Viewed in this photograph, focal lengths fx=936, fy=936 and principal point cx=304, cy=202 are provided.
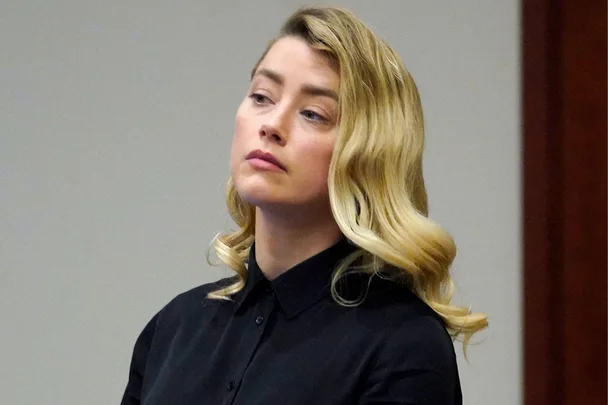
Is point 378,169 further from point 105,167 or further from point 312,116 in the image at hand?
point 105,167

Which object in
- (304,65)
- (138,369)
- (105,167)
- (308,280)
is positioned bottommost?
(138,369)

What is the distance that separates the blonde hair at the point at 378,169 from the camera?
0.90 m

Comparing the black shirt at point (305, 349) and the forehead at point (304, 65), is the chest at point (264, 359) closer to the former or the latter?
the black shirt at point (305, 349)

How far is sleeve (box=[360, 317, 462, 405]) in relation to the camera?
Result: 84cm

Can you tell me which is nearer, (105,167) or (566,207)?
(566,207)

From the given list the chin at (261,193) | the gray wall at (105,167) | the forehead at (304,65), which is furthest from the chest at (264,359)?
the gray wall at (105,167)

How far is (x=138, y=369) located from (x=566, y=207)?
29.3 inches

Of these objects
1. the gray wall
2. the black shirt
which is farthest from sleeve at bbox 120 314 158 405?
the gray wall

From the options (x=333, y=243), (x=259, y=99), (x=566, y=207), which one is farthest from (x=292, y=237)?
(x=566, y=207)

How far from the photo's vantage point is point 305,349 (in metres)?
0.90

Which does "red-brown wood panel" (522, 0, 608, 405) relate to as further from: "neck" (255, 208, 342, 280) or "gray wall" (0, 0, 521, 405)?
"neck" (255, 208, 342, 280)

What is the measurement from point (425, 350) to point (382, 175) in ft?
0.58

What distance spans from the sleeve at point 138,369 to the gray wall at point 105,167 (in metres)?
0.51

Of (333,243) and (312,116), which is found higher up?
(312,116)
